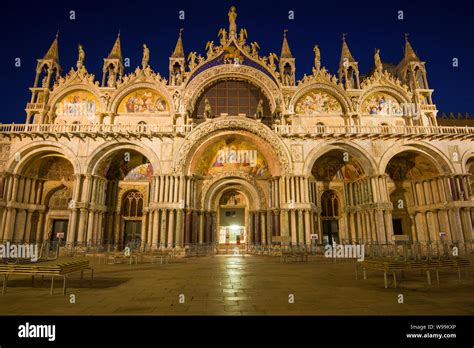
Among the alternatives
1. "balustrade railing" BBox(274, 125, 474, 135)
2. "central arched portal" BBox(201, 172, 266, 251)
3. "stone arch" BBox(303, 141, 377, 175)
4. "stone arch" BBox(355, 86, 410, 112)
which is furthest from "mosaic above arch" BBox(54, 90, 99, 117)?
"stone arch" BBox(355, 86, 410, 112)

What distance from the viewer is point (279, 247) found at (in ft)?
63.2

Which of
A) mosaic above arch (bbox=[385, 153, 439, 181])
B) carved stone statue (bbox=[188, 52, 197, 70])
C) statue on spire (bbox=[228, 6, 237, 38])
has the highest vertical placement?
statue on spire (bbox=[228, 6, 237, 38])

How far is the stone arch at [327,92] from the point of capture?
24.3 meters

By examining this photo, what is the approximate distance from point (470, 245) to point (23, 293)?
27.1m

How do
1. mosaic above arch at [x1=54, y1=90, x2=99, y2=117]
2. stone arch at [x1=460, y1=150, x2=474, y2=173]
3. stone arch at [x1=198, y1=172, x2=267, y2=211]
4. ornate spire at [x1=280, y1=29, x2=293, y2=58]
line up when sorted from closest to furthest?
stone arch at [x1=460, y1=150, x2=474, y2=173]
stone arch at [x1=198, y1=172, x2=267, y2=211]
mosaic above arch at [x1=54, y1=90, x2=99, y2=117]
ornate spire at [x1=280, y1=29, x2=293, y2=58]

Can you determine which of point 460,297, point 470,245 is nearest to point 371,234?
point 470,245

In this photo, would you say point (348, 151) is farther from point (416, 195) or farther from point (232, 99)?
point (232, 99)

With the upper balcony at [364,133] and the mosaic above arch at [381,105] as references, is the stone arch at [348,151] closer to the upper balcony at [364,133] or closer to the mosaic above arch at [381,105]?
the upper balcony at [364,133]

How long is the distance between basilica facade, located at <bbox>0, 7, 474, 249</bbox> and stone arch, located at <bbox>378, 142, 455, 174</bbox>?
90mm

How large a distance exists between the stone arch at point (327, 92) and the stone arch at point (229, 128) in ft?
17.2

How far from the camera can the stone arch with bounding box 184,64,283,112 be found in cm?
2438

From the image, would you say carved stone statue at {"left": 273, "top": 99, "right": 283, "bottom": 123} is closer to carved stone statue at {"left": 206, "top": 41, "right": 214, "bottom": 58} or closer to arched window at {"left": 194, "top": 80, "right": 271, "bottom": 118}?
arched window at {"left": 194, "top": 80, "right": 271, "bottom": 118}

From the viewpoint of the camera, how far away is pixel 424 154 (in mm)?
22344
